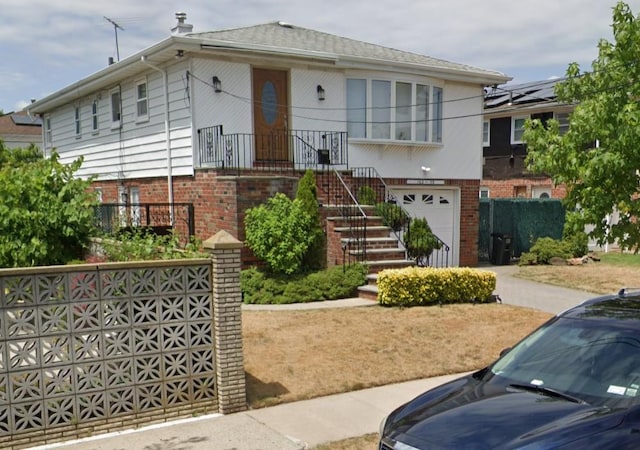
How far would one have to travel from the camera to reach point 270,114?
14.0 meters

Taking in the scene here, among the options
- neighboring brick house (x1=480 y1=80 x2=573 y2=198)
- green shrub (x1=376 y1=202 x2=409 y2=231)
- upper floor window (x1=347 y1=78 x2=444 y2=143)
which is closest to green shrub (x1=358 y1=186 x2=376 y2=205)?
green shrub (x1=376 y1=202 x2=409 y2=231)

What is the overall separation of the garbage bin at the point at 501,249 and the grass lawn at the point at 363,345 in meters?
6.90

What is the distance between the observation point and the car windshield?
3.75 meters

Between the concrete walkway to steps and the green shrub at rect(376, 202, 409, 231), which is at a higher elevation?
the green shrub at rect(376, 202, 409, 231)

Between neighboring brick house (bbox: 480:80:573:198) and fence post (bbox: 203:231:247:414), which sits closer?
fence post (bbox: 203:231:247:414)

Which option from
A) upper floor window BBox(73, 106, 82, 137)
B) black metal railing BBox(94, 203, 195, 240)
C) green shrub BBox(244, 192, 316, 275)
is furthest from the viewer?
upper floor window BBox(73, 106, 82, 137)

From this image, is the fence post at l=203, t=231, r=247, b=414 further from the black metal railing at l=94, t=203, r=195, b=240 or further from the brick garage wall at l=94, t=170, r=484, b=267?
the black metal railing at l=94, t=203, r=195, b=240

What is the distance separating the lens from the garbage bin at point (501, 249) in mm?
17547

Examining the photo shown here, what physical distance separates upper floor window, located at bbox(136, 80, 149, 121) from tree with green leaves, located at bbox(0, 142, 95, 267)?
5418 mm

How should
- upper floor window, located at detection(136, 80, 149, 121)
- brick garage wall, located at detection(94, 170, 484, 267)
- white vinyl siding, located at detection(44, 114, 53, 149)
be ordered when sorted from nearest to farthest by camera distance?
1. brick garage wall, located at detection(94, 170, 484, 267)
2. upper floor window, located at detection(136, 80, 149, 121)
3. white vinyl siding, located at detection(44, 114, 53, 149)

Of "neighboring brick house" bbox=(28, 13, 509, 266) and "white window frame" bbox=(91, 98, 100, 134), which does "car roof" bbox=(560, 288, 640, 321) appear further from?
"white window frame" bbox=(91, 98, 100, 134)

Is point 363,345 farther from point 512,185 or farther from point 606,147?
point 512,185

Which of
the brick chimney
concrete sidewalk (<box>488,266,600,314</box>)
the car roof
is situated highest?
the brick chimney

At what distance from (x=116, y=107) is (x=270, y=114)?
5.78 m
